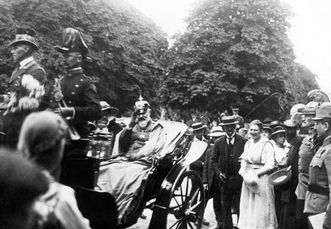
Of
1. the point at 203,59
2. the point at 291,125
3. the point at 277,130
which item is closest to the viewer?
the point at 291,125

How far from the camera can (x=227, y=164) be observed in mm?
7957

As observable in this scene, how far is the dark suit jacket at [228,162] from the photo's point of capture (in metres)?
7.94

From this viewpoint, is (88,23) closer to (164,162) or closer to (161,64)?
(161,64)

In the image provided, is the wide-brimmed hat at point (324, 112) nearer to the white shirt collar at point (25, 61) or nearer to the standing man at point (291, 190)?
the standing man at point (291, 190)

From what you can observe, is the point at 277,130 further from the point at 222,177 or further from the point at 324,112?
the point at 324,112

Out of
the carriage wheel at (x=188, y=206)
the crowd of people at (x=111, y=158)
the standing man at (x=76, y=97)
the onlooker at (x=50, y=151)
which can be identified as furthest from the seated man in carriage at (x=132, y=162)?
the onlooker at (x=50, y=151)

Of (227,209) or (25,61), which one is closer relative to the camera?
(25,61)

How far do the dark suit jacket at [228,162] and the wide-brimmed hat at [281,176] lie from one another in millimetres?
1075

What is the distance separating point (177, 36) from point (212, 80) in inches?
193

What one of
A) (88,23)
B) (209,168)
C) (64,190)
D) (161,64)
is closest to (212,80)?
(161,64)

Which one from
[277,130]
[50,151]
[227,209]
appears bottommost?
[227,209]

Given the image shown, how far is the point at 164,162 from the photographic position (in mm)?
6129

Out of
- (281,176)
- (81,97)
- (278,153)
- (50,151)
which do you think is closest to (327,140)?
(281,176)

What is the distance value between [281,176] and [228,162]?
Result: 4.03 feet
